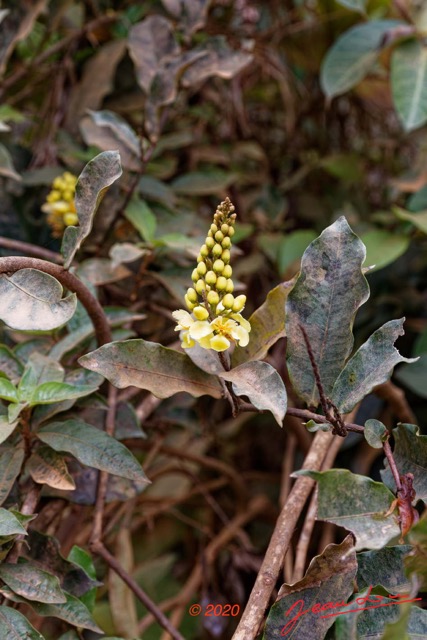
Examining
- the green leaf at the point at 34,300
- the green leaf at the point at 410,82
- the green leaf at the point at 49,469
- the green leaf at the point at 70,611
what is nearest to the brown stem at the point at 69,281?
the green leaf at the point at 34,300

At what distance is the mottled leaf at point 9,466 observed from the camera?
55 cm

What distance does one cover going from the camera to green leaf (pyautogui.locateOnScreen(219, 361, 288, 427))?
466 millimetres

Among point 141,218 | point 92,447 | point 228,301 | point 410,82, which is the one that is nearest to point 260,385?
point 228,301

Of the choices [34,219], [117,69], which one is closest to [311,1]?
[117,69]

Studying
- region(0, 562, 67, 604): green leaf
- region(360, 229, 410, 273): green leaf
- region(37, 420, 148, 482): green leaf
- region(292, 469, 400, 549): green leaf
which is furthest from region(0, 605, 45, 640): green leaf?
region(360, 229, 410, 273): green leaf

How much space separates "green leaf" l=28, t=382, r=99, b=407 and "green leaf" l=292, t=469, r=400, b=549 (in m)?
0.19

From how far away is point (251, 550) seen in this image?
111 centimetres

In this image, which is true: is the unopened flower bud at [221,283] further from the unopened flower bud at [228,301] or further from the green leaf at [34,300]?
the green leaf at [34,300]

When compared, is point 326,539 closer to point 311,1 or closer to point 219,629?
point 219,629

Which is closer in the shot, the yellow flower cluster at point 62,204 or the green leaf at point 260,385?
the green leaf at point 260,385

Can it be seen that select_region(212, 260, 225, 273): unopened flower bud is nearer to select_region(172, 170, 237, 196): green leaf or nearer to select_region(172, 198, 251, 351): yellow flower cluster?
select_region(172, 198, 251, 351): yellow flower cluster

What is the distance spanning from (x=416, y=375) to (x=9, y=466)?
2.01 ft

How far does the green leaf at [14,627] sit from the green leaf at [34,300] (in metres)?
0.21

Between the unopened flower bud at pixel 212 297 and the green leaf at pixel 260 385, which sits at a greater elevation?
the unopened flower bud at pixel 212 297
